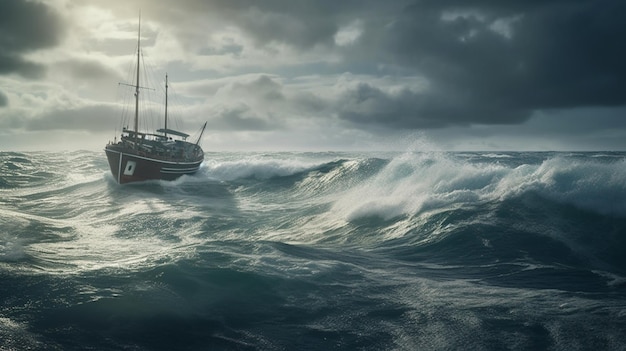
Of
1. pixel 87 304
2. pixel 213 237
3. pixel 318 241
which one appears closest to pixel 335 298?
pixel 87 304

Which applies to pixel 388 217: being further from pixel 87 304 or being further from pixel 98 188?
pixel 98 188

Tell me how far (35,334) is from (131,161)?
37044 millimetres

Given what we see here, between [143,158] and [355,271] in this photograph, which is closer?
[355,271]

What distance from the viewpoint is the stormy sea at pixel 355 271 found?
6.84m

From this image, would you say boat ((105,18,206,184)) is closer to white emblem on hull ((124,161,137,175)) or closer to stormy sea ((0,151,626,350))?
white emblem on hull ((124,161,137,175))

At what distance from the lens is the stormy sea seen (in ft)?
22.5

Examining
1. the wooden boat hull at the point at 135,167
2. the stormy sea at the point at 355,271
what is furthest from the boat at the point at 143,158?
the stormy sea at the point at 355,271

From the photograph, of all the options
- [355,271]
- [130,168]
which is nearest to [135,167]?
[130,168]

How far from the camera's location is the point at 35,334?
633 cm

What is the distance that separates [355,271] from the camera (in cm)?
1104

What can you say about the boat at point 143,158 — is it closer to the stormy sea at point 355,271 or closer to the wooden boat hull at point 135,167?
the wooden boat hull at point 135,167

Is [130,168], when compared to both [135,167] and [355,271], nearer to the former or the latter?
[135,167]

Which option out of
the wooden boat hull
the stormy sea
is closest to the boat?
the wooden boat hull

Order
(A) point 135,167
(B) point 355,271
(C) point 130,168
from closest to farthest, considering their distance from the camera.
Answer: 1. (B) point 355,271
2. (C) point 130,168
3. (A) point 135,167
